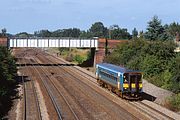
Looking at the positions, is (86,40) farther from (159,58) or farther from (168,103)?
(168,103)

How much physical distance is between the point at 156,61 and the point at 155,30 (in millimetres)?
26649

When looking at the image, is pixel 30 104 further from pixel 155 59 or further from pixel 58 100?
pixel 155 59

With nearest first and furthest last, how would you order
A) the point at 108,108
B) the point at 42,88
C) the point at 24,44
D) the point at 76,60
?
the point at 108,108, the point at 42,88, the point at 24,44, the point at 76,60

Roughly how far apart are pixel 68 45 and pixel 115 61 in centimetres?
2179

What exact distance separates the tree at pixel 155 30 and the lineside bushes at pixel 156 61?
483 inches

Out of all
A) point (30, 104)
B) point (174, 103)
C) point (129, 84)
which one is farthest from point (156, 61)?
point (30, 104)

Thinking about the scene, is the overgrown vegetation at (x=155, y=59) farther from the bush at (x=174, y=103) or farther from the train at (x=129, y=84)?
the train at (x=129, y=84)

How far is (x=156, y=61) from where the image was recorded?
48.9 m

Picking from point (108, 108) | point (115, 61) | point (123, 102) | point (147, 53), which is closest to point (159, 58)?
point (147, 53)

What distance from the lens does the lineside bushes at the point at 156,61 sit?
4031 centimetres

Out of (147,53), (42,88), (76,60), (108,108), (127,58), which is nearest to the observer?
(108,108)

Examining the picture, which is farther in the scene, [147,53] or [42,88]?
[147,53]

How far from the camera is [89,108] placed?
3089cm

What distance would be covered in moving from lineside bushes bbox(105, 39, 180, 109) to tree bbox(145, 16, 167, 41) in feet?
40.3
